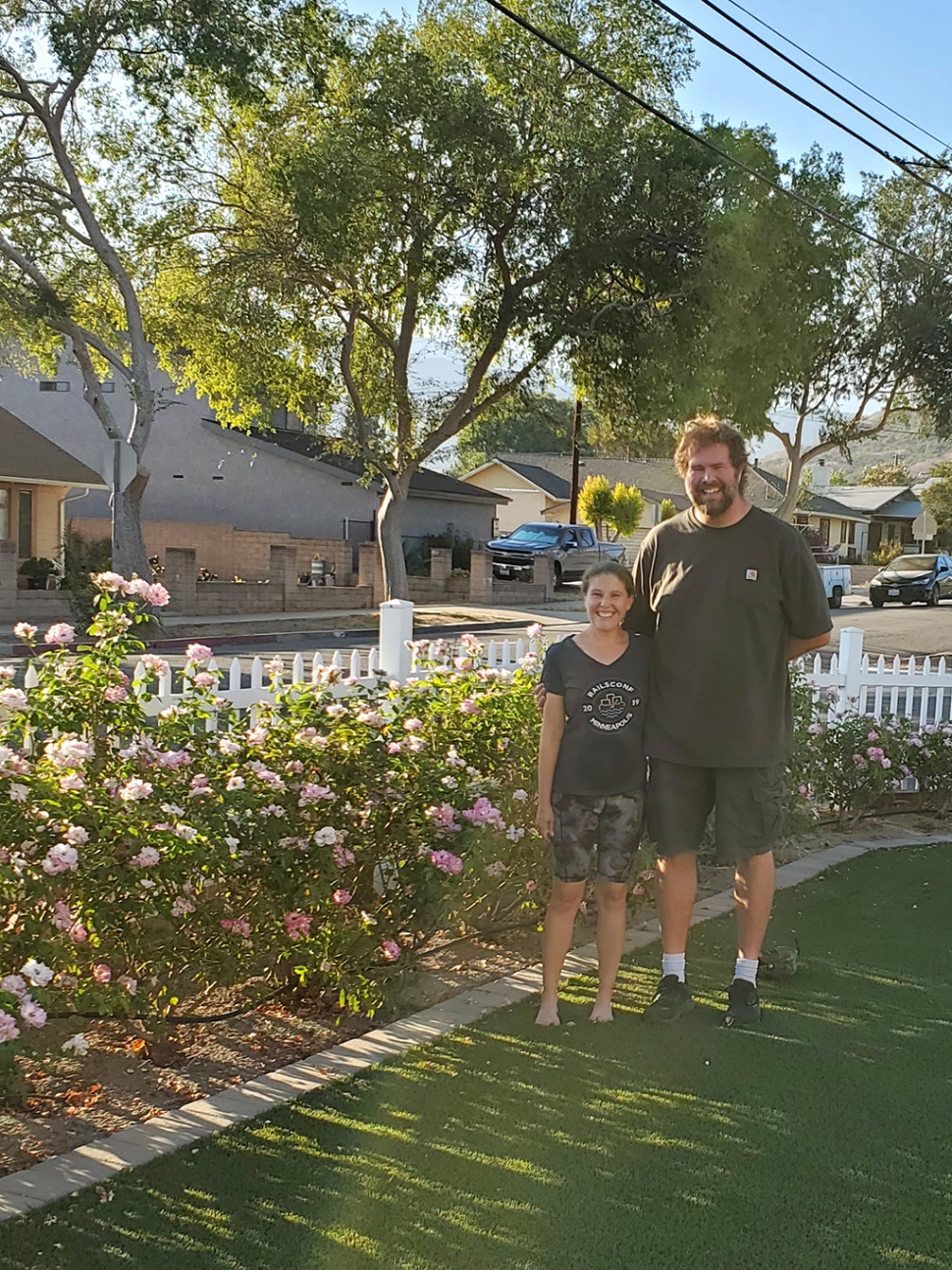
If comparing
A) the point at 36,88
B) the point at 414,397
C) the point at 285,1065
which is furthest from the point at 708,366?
the point at 285,1065

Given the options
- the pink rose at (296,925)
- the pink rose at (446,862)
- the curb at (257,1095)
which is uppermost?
the pink rose at (446,862)

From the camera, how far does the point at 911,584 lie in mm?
35562

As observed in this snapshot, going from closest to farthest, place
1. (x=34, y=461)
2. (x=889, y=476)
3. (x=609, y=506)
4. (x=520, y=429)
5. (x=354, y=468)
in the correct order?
1. (x=34, y=461)
2. (x=354, y=468)
3. (x=609, y=506)
4. (x=889, y=476)
5. (x=520, y=429)

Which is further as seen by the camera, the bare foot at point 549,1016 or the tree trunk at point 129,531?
the tree trunk at point 129,531

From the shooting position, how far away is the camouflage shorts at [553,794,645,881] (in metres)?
4.13

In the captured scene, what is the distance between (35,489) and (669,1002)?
979 inches

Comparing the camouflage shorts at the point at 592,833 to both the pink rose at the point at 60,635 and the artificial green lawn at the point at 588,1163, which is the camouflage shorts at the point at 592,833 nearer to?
the artificial green lawn at the point at 588,1163

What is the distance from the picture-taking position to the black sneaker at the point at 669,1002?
14.0 feet

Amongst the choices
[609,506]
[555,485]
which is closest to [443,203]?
[609,506]

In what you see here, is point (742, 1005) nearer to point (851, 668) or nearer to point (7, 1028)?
point (7, 1028)

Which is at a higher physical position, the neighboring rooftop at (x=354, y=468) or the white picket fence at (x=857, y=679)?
the neighboring rooftop at (x=354, y=468)

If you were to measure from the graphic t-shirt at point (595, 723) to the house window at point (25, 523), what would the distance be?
80.2 feet

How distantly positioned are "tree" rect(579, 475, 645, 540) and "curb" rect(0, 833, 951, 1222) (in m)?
44.2

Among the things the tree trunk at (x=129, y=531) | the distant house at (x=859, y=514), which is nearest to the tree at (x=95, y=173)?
the tree trunk at (x=129, y=531)
